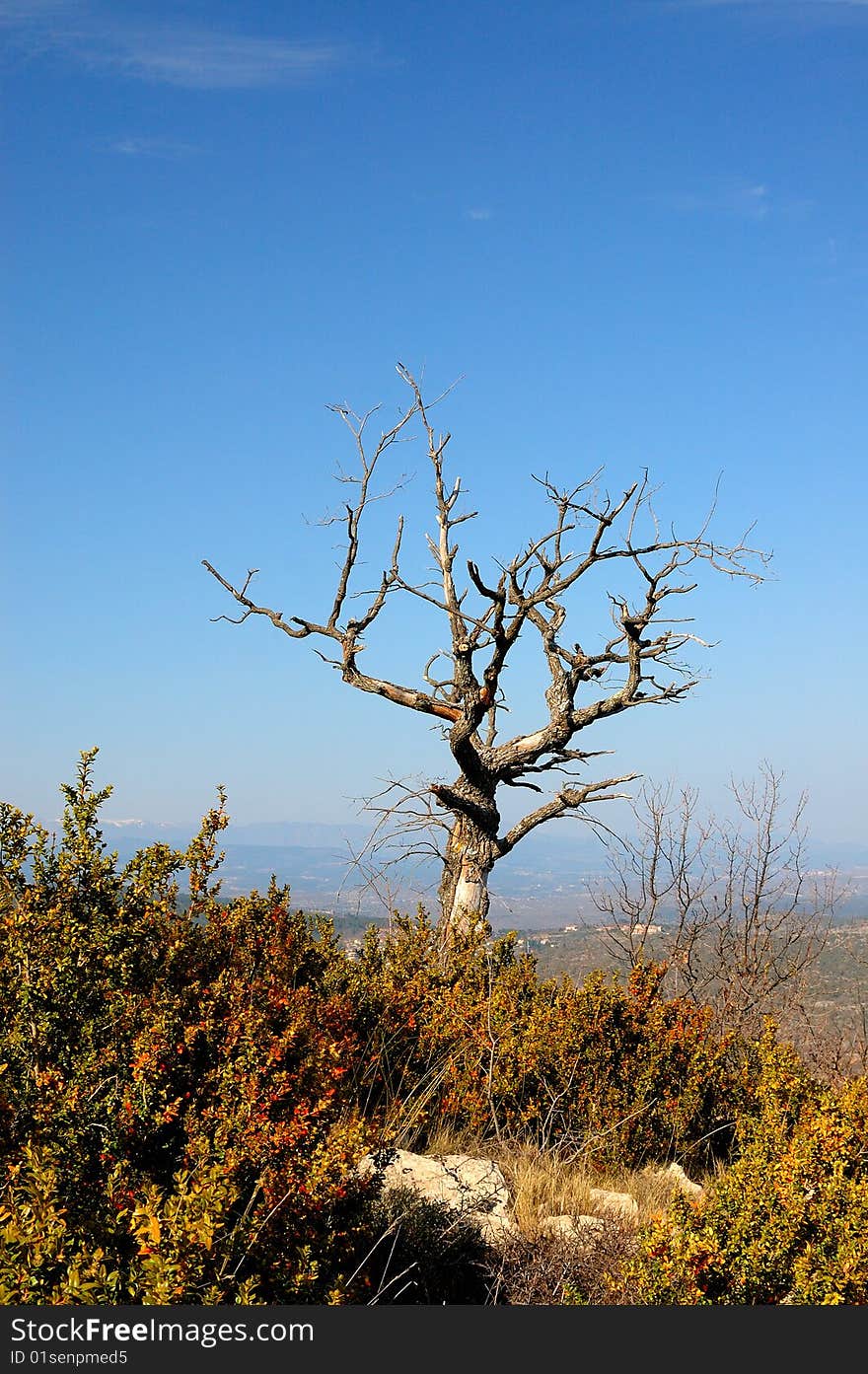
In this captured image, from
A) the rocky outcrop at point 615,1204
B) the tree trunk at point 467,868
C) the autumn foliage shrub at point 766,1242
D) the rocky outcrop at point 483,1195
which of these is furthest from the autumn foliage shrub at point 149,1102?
the tree trunk at point 467,868

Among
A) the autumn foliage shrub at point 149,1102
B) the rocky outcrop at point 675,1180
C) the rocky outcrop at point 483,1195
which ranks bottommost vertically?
the rocky outcrop at point 675,1180

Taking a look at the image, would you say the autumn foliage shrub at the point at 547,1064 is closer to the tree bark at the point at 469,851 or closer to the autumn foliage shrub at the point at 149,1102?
Result: the autumn foliage shrub at the point at 149,1102

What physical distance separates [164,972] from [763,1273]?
8.16ft

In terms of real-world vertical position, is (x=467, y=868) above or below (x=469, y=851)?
below

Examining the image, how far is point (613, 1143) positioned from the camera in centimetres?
594

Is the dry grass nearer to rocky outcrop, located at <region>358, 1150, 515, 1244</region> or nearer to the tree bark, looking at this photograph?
rocky outcrop, located at <region>358, 1150, 515, 1244</region>

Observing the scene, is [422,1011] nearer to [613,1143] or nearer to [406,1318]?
[613,1143]

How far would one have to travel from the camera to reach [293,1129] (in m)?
3.43

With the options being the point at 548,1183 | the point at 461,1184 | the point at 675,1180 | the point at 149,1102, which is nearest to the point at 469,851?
the point at 675,1180

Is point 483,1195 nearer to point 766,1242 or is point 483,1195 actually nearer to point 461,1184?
point 461,1184

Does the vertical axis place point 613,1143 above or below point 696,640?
below

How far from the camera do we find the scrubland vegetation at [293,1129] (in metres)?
3.15

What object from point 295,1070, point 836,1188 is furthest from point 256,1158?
point 836,1188

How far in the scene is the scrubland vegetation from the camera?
315cm
